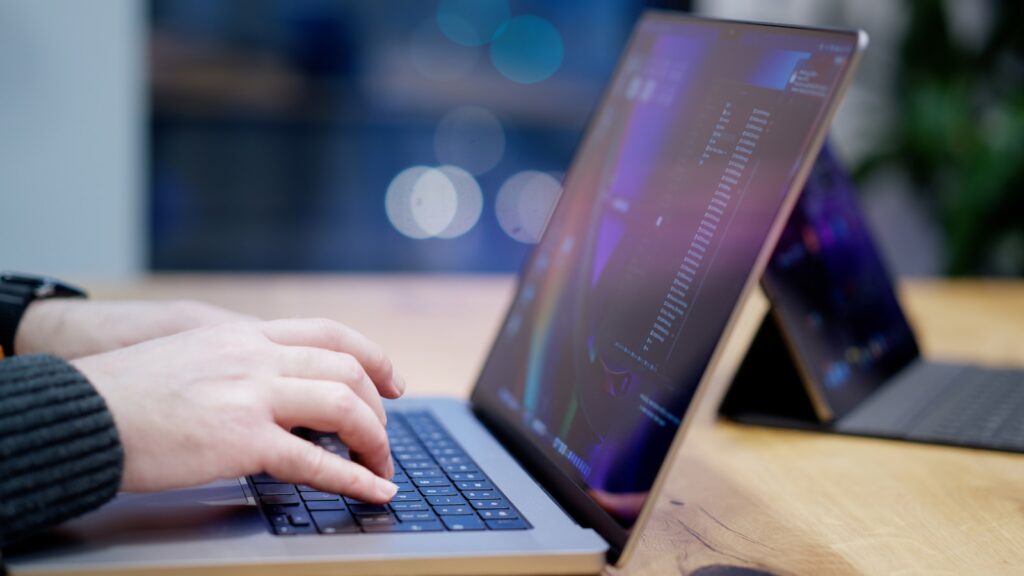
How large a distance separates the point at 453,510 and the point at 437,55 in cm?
335

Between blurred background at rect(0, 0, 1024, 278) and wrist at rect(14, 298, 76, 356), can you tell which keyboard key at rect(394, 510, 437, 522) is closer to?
wrist at rect(14, 298, 76, 356)

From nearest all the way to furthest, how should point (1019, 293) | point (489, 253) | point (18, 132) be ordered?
point (1019, 293)
point (18, 132)
point (489, 253)

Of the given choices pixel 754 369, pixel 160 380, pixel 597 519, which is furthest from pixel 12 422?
pixel 754 369

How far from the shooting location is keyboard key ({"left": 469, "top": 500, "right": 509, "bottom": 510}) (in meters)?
0.63

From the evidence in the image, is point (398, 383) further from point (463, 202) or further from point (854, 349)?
point (463, 202)

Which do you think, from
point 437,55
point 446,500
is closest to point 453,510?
point 446,500

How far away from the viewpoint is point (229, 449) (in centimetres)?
57

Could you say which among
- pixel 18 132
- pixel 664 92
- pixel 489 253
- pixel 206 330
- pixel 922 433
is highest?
pixel 664 92

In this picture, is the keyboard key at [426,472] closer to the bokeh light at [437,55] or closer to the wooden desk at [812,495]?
the wooden desk at [812,495]

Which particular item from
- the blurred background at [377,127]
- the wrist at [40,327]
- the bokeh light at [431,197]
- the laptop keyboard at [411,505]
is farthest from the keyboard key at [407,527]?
the bokeh light at [431,197]

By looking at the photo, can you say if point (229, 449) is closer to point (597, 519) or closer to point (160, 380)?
point (160, 380)

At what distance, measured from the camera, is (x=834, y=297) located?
97 centimetres

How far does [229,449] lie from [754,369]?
0.50m

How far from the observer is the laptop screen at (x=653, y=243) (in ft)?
2.04
